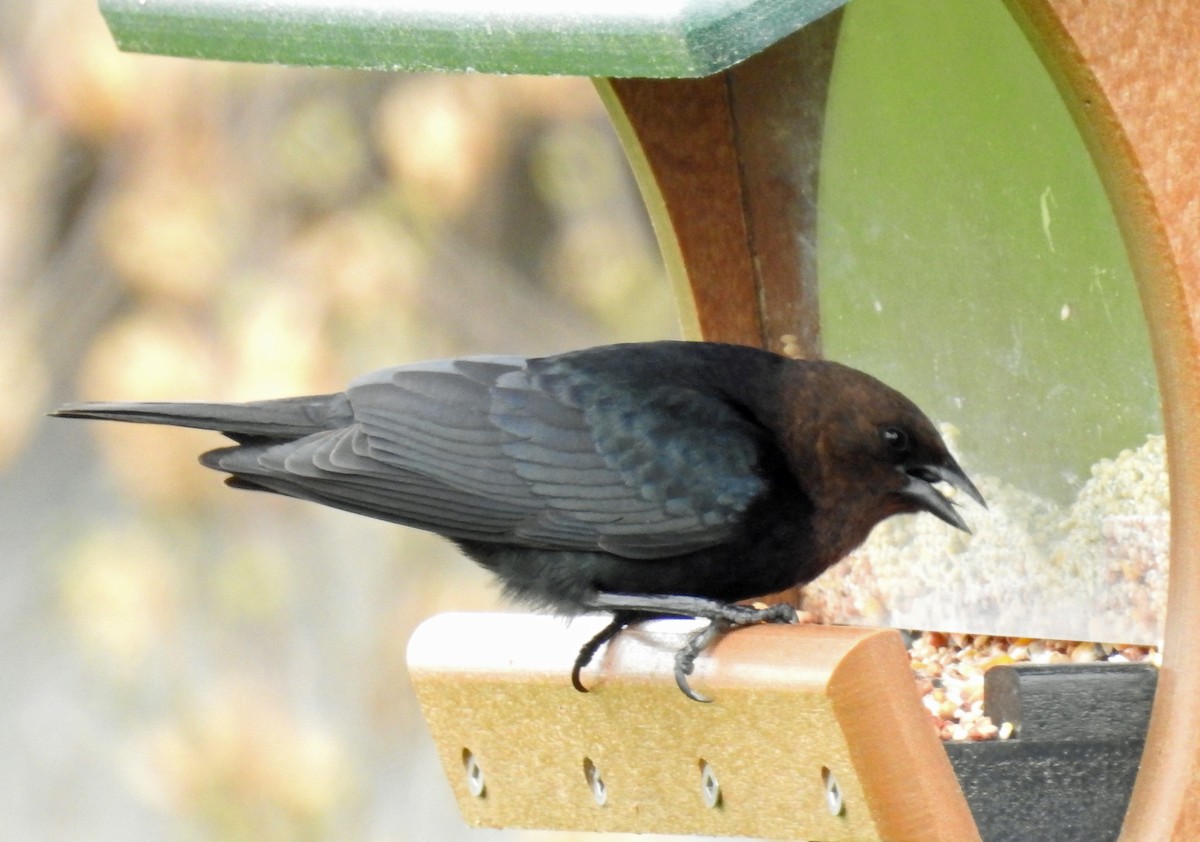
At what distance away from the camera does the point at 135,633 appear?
639 cm

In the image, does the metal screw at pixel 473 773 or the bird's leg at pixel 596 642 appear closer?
the bird's leg at pixel 596 642

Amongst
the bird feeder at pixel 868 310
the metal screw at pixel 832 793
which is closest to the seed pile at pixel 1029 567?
the bird feeder at pixel 868 310

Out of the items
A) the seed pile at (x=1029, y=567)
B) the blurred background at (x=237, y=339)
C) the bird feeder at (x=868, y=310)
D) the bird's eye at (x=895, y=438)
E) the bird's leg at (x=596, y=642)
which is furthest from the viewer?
the blurred background at (x=237, y=339)

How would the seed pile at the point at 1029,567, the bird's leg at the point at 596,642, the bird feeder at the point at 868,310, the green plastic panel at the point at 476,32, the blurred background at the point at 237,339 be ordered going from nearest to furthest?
1. the green plastic panel at the point at 476,32
2. the bird feeder at the point at 868,310
3. the bird's leg at the point at 596,642
4. the seed pile at the point at 1029,567
5. the blurred background at the point at 237,339

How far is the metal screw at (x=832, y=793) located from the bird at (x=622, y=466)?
1.79ft

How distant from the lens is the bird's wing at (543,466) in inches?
121

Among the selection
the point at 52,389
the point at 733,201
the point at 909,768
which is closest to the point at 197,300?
the point at 52,389

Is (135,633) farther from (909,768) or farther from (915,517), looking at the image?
(909,768)

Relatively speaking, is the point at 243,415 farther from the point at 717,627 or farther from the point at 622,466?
the point at 717,627

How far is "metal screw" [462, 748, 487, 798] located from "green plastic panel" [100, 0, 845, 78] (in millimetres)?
1171

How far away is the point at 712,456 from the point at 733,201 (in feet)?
2.65

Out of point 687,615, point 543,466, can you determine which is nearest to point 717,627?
point 687,615

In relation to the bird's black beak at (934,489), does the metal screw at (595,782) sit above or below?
below

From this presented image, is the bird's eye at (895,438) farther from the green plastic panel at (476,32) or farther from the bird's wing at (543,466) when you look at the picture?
the green plastic panel at (476,32)
